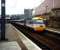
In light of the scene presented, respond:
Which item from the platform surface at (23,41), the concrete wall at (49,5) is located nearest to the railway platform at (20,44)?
the platform surface at (23,41)

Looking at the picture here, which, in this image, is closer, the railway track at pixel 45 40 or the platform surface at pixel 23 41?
the platform surface at pixel 23 41

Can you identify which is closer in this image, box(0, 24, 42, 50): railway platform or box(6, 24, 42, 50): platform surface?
box(6, 24, 42, 50): platform surface

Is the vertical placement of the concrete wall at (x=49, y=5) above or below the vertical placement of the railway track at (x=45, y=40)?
above

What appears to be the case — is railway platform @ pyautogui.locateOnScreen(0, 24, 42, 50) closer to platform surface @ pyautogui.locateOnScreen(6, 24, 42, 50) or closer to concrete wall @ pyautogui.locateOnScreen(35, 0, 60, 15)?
platform surface @ pyautogui.locateOnScreen(6, 24, 42, 50)

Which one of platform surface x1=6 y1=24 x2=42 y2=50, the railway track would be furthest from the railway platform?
the railway track

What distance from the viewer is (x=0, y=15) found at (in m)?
9.20

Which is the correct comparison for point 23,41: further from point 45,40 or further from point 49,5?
point 49,5

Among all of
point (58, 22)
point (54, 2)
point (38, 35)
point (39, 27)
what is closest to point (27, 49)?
point (39, 27)

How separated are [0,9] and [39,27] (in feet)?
8.95

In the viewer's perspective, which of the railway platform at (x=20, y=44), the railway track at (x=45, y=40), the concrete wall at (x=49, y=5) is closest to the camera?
the railway platform at (x=20, y=44)

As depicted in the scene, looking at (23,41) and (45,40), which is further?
(45,40)

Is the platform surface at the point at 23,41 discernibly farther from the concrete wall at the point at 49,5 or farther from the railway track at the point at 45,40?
the concrete wall at the point at 49,5

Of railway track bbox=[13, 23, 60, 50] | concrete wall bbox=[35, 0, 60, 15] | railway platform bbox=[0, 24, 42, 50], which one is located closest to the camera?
railway platform bbox=[0, 24, 42, 50]

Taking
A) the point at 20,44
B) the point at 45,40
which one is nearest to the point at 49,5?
the point at 45,40
